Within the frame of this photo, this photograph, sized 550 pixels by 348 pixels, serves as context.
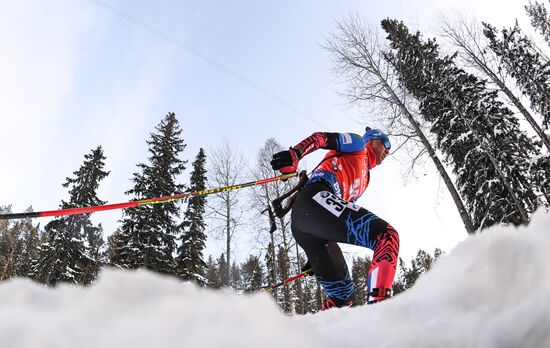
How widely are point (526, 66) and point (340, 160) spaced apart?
68.9 ft

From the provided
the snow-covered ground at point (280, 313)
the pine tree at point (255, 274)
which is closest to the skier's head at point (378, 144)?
the snow-covered ground at point (280, 313)

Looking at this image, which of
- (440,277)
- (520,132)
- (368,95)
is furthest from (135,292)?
(520,132)

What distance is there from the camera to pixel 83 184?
64.9 ft

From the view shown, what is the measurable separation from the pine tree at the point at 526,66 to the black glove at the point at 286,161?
19849 millimetres

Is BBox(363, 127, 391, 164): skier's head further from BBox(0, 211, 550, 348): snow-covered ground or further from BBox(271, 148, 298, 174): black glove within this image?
BBox(0, 211, 550, 348): snow-covered ground

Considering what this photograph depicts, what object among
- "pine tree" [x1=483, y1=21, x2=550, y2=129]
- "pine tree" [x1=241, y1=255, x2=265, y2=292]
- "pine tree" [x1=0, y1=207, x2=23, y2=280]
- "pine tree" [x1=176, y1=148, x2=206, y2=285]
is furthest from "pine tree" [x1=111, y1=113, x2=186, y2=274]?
"pine tree" [x1=483, y1=21, x2=550, y2=129]

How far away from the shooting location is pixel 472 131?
44.3 feet

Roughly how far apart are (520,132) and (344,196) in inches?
630

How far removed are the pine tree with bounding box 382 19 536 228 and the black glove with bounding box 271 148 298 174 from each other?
40.8 ft

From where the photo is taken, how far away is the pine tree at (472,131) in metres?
12.6

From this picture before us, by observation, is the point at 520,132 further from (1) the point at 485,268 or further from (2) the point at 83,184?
(2) the point at 83,184

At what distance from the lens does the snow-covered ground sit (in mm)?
456

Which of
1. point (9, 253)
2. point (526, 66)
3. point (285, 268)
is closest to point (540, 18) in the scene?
point (526, 66)

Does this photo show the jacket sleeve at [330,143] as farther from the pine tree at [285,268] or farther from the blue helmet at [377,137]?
the pine tree at [285,268]
